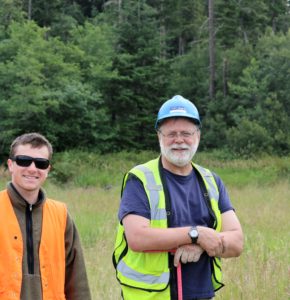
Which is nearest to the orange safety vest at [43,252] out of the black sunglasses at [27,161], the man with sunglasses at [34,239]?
the man with sunglasses at [34,239]

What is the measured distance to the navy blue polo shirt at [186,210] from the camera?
10.8ft

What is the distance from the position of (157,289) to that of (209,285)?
331 millimetres

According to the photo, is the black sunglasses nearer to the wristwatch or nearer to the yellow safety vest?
the yellow safety vest

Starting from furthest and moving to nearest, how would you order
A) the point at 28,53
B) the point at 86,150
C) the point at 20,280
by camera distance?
the point at 86,150, the point at 28,53, the point at 20,280

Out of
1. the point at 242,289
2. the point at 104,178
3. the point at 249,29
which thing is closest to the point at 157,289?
the point at 242,289

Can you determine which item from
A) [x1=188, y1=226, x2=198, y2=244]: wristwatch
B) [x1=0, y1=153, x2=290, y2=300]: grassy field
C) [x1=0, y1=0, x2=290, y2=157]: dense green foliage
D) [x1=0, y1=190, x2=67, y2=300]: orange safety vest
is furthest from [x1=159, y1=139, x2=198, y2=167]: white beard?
[x1=0, y1=0, x2=290, y2=157]: dense green foliage

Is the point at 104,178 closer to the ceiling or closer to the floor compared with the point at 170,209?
closer to the floor

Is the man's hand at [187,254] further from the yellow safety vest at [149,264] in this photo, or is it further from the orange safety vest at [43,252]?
the orange safety vest at [43,252]

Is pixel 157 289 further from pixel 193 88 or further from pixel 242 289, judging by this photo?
pixel 193 88

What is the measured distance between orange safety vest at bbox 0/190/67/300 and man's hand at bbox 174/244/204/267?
2.21 feet

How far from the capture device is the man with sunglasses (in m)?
3.17

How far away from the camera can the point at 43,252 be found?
3.24 meters

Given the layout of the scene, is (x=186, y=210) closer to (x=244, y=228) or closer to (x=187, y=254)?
(x=187, y=254)

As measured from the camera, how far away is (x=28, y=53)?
3039 centimetres
